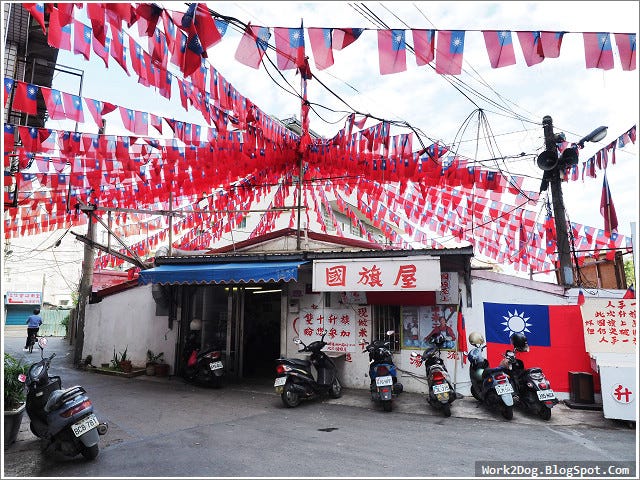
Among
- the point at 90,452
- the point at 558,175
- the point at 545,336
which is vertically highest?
the point at 558,175

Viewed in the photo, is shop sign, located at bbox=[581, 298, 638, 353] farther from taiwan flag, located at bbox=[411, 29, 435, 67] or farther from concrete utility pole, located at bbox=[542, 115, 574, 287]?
taiwan flag, located at bbox=[411, 29, 435, 67]

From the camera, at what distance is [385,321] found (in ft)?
32.2

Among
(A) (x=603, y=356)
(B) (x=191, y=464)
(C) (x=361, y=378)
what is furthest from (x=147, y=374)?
(A) (x=603, y=356)

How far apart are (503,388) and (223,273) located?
6264mm

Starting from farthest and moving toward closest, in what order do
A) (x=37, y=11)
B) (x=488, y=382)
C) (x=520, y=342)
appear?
(x=520, y=342) < (x=488, y=382) < (x=37, y=11)

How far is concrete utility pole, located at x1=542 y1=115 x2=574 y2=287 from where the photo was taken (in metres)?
9.54

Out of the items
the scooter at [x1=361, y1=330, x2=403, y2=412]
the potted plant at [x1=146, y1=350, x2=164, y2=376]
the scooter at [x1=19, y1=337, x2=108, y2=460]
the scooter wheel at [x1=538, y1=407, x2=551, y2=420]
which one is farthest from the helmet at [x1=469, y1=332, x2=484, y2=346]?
the potted plant at [x1=146, y1=350, x2=164, y2=376]

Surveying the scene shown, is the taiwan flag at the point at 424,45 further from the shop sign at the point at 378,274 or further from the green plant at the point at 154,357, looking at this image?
the green plant at the point at 154,357

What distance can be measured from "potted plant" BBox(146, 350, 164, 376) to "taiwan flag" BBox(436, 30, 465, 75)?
10696 millimetres

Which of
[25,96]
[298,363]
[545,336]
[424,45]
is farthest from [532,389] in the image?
[25,96]

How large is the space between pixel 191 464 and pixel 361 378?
18.1ft

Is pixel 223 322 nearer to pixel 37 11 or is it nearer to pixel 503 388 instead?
pixel 503 388

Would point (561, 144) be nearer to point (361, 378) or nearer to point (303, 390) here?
point (361, 378)

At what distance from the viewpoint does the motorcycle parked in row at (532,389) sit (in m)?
6.96
